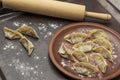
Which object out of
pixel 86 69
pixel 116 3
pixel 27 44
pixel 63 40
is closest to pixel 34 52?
pixel 27 44

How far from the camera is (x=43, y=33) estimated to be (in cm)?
126

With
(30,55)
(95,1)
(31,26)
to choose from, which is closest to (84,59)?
(30,55)

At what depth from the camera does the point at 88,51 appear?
3.78ft

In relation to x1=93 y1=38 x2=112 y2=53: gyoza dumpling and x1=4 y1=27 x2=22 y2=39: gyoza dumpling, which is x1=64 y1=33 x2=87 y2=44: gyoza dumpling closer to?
x1=93 y1=38 x2=112 y2=53: gyoza dumpling

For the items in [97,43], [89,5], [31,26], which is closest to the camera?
[97,43]

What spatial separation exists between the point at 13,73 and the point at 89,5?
603mm

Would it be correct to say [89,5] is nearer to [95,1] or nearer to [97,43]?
[95,1]

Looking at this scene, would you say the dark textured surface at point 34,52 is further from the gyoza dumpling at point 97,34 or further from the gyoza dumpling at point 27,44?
the gyoza dumpling at point 97,34

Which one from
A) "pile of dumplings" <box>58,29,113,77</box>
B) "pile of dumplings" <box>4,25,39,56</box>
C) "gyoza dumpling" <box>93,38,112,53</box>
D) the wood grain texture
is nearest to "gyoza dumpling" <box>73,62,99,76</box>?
"pile of dumplings" <box>58,29,113,77</box>

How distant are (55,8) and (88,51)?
0.30 metres

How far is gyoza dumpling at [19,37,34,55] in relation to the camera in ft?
3.81

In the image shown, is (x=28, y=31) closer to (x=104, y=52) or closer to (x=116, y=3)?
(x=104, y=52)

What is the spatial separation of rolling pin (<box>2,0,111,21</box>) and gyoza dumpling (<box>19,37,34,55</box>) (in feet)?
0.65

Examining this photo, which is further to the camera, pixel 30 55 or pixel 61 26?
pixel 61 26
